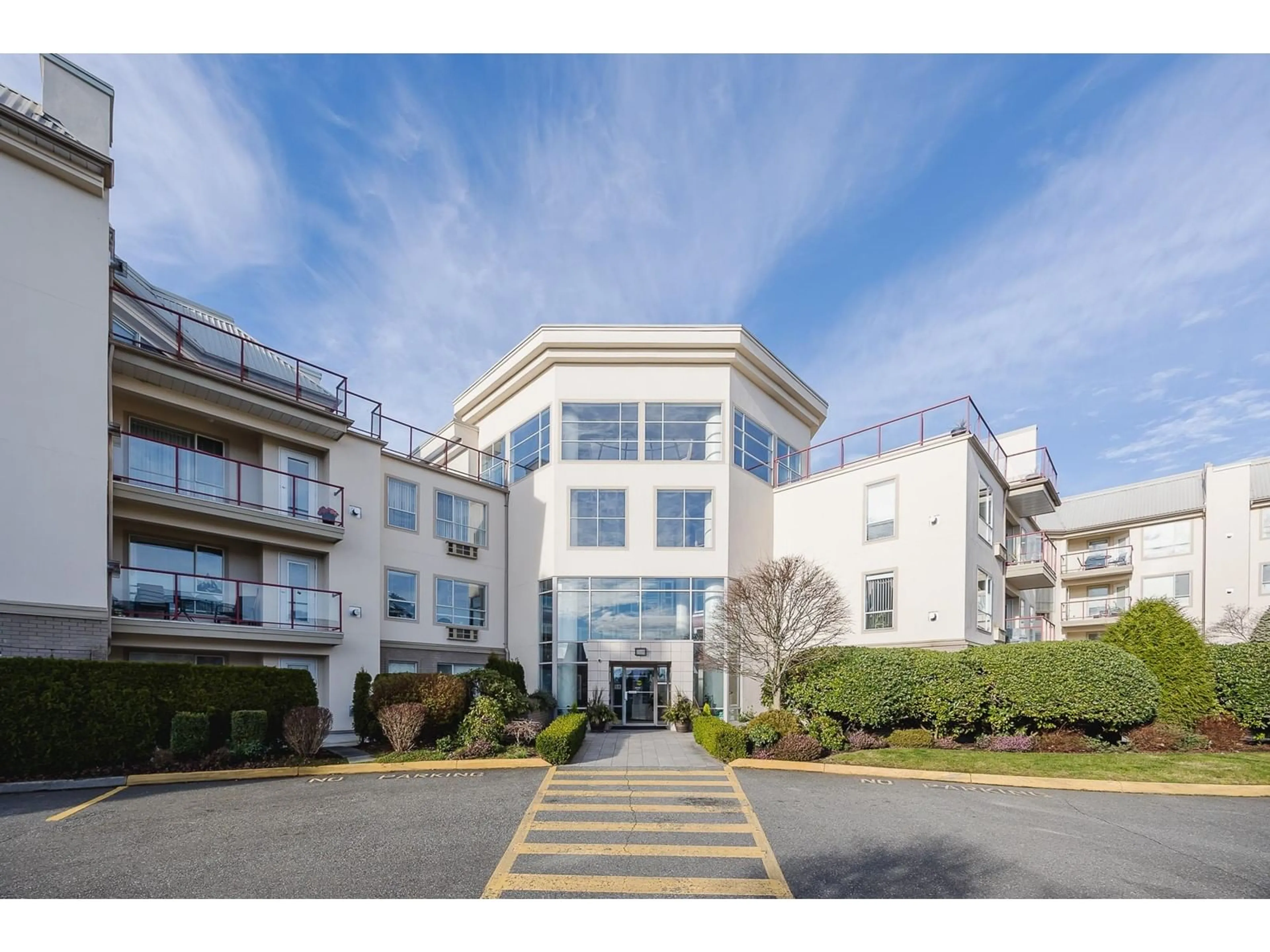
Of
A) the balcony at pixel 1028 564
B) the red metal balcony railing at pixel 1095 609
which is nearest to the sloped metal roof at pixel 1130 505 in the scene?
Answer: the red metal balcony railing at pixel 1095 609

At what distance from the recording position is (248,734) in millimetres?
11789

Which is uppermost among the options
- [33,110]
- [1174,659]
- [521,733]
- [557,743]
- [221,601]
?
[33,110]

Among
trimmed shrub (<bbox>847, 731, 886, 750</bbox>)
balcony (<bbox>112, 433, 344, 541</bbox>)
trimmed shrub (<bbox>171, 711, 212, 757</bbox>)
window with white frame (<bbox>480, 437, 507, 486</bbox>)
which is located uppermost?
window with white frame (<bbox>480, 437, 507, 486</bbox>)

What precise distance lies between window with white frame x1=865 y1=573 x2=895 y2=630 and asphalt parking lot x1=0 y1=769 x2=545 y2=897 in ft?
40.1

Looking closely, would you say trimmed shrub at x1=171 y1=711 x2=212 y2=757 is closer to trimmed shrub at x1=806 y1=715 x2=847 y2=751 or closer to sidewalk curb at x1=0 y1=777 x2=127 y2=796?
sidewalk curb at x1=0 y1=777 x2=127 y2=796

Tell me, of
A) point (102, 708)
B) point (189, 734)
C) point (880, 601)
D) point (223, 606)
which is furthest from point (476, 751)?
point (880, 601)

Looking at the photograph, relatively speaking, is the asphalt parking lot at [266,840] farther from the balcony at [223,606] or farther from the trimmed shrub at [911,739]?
the trimmed shrub at [911,739]

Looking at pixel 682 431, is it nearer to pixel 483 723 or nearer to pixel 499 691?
pixel 499 691

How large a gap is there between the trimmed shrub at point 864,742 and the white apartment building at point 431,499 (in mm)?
4818

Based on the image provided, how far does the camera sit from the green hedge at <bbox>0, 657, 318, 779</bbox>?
33.0ft

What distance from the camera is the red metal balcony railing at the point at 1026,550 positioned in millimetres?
21359

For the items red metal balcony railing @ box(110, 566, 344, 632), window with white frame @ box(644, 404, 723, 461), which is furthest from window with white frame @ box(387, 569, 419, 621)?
window with white frame @ box(644, 404, 723, 461)

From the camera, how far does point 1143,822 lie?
28.6ft

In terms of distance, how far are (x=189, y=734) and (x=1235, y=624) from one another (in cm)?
3609
